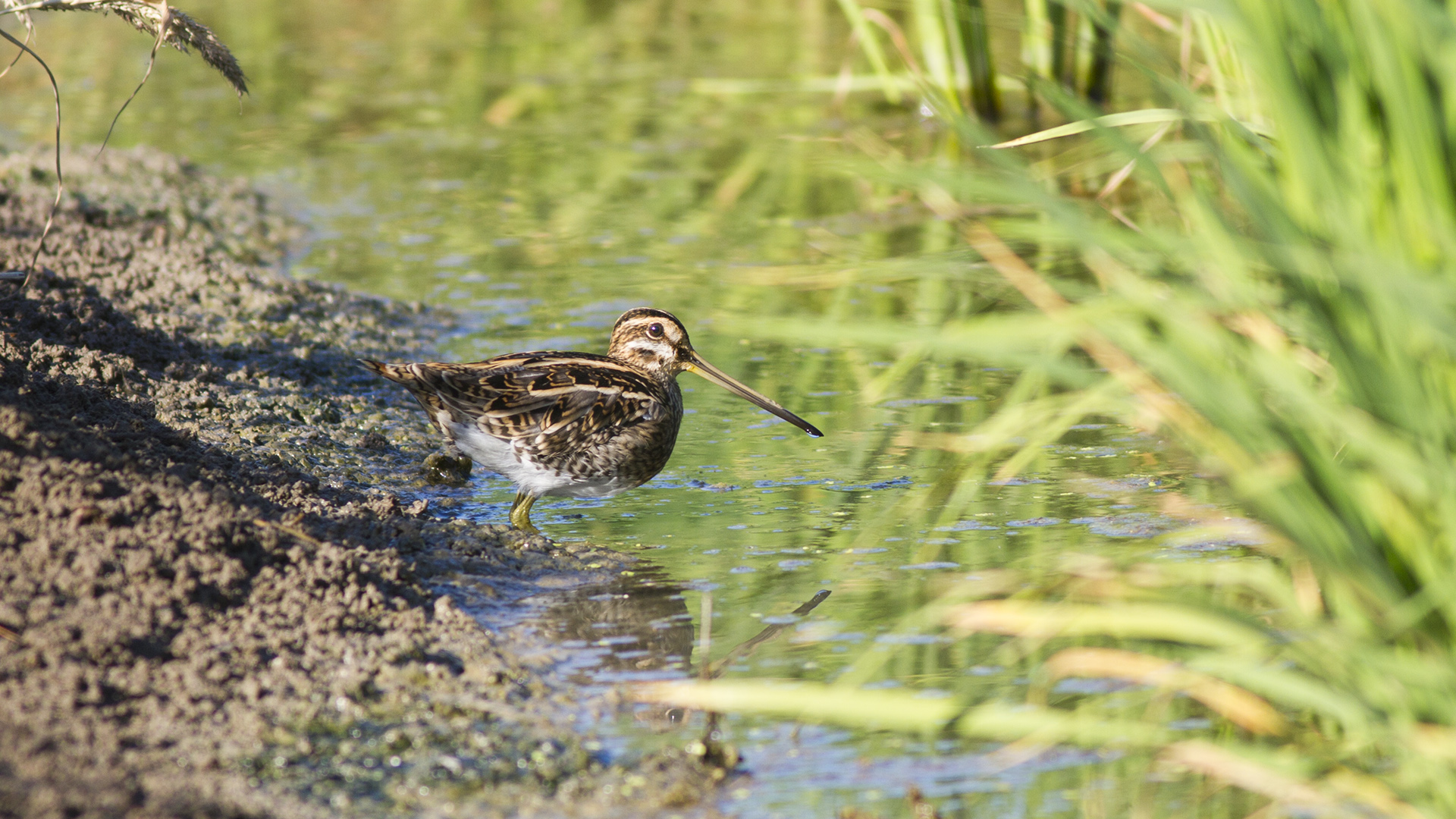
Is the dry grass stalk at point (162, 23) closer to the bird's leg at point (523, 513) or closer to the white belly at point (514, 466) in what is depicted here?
the white belly at point (514, 466)

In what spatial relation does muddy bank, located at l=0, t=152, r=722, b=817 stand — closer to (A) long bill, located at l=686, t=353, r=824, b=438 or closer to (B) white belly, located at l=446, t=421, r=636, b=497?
(B) white belly, located at l=446, t=421, r=636, b=497

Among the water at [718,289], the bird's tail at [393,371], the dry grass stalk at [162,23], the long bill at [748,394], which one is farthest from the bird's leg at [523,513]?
the dry grass stalk at [162,23]

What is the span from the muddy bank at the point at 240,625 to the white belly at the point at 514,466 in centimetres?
27

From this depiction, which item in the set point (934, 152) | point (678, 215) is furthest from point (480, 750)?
point (934, 152)

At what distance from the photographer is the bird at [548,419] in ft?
17.5

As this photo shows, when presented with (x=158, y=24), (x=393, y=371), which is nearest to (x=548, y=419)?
(x=393, y=371)

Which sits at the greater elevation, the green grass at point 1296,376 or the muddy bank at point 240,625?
the green grass at point 1296,376

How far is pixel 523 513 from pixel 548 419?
1.14ft

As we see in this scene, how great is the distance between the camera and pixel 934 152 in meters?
10.3

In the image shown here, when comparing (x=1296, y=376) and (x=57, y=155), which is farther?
(x=57, y=155)

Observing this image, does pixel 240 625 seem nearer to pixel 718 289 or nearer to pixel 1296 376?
pixel 1296 376

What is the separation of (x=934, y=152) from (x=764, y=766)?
7390 mm

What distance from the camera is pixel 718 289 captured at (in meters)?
8.04

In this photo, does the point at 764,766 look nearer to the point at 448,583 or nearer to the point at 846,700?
the point at 846,700
